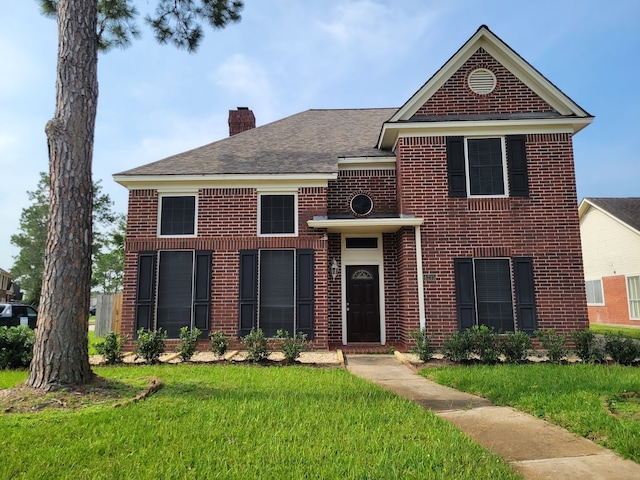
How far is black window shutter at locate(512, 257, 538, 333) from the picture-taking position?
993cm

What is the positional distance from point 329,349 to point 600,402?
6.26 metres

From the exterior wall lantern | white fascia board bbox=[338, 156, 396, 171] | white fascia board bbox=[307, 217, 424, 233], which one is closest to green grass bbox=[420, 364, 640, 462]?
white fascia board bbox=[307, 217, 424, 233]

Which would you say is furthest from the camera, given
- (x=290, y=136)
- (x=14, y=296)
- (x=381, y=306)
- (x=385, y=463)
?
(x=14, y=296)

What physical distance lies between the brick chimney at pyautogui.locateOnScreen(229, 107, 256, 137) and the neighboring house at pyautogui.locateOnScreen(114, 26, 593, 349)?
446 cm

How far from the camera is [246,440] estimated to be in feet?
12.8

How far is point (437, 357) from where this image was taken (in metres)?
9.34

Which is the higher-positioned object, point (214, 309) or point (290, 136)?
point (290, 136)

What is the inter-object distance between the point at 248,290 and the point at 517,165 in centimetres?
725

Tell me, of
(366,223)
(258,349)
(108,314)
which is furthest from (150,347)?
(108,314)

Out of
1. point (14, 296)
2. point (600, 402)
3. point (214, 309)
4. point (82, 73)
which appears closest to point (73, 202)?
point (82, 73)

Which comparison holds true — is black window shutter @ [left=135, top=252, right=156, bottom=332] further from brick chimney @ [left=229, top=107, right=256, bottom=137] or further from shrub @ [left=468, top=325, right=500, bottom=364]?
shrub @ [left=468, top=325, right=500, bottom=364]

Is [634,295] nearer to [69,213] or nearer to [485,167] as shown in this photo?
[485,167]

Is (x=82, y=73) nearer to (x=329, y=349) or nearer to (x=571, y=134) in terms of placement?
(x=329, y=349)

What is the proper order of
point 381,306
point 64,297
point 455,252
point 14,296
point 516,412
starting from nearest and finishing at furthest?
point 516,412 → point 64,297 → point 455,252 → point 381,306 → point 14,296
